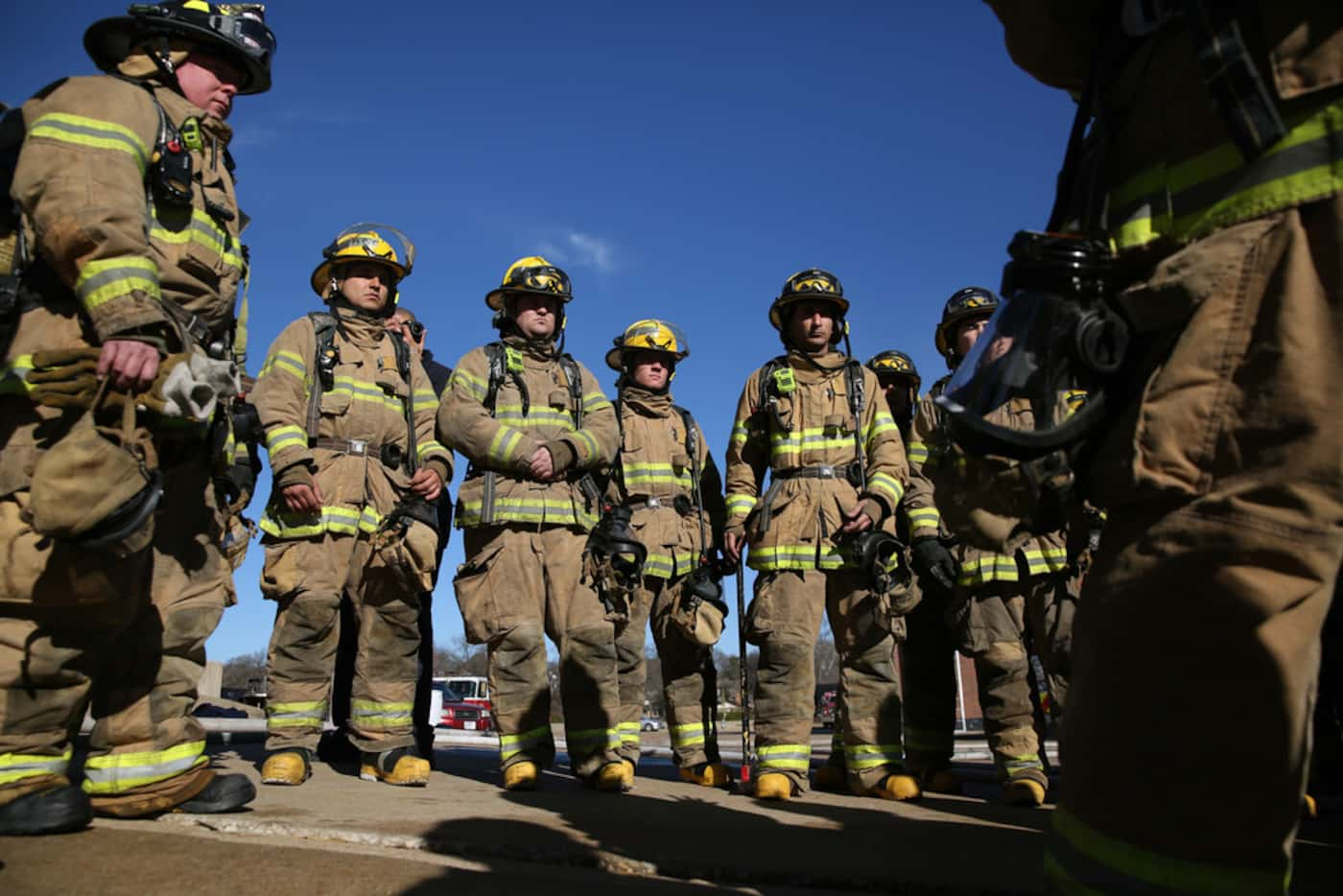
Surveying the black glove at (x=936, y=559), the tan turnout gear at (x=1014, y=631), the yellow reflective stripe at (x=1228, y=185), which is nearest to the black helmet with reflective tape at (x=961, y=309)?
the tan turnout gear at (x=1014, y=631)

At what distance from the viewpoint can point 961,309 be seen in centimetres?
631

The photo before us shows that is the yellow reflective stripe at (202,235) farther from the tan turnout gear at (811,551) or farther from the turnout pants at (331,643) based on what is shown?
the tan turnout gear at (811,551)

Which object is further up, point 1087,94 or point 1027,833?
point 1087,94

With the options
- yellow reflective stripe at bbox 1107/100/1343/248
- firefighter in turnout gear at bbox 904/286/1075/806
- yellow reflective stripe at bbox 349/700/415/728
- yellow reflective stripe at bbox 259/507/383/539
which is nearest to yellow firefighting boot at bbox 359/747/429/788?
yellow reflective stripe at bbox 349/700/415/728

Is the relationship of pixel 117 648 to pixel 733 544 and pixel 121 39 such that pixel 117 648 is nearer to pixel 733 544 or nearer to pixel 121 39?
pixel 121 39

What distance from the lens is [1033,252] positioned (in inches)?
65.8

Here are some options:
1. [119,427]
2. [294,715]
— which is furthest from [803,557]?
[119,427]

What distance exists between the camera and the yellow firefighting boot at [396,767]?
4695mm

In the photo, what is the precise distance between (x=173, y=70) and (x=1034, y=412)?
11.5 feet

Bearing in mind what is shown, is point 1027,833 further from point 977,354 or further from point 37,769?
point 37,769

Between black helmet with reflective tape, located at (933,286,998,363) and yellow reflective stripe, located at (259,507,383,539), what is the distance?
12.9 feet

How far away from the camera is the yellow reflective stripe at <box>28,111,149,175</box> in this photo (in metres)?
2.99

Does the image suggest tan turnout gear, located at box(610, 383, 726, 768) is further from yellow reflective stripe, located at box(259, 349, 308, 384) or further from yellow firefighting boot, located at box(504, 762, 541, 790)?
yellow reflective stripe, located at box(259, 349, 308, 384)

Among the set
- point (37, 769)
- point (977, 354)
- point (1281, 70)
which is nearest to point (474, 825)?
point (37, 769)
